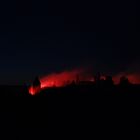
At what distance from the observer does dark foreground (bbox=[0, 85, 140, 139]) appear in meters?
19.3

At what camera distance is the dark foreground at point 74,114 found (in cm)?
1927

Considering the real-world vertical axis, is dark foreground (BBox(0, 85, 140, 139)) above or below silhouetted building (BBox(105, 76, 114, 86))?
below

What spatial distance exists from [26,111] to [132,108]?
35.2ft

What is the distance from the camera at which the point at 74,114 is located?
22547mm

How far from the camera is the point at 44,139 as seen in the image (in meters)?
18.0

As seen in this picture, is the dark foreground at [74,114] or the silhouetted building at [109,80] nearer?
the dark foreground at [74,114]

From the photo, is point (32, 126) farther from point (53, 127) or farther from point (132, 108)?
point (132, 108)

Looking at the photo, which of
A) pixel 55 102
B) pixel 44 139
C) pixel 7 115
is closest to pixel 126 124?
pixel 44 139

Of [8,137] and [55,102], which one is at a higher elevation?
[55,102]

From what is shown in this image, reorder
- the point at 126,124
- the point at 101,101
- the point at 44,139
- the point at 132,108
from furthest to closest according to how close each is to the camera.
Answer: the point at 101,101 → the point at 132,108 → the point at 126,124 → the point at 44,139

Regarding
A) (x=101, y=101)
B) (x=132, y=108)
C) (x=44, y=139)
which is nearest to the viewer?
(x=44, y=139)

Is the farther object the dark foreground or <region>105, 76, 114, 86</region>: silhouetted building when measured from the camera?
<region>105, 76, 114, 86</region>: silhouetted building

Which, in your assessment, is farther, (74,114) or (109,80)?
(109,80)

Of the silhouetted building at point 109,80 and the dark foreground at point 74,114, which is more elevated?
the silhouetted building at point 109,80
